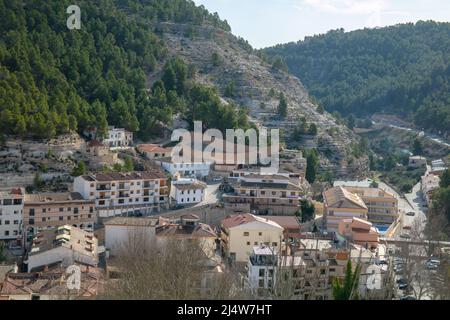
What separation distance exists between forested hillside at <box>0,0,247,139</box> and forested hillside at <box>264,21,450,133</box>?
78.2 ft

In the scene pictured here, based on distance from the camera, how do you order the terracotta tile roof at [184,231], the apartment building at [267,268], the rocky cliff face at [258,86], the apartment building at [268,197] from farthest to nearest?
the rocky cliff face at [258,86] → the apartment building at [268,197] → the terracotta tile roof at [184,231] → the apartment building at [267,268]

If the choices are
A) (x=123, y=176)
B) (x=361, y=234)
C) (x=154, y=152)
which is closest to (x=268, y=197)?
(x=361, y=234)

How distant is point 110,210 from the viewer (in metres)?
27.1

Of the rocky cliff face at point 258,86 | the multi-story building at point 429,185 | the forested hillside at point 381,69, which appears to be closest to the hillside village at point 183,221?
the multi-story building at point 429,185

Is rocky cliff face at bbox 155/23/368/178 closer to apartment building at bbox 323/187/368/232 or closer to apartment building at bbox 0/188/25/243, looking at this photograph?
apartment building at bbox 323/187/368/232

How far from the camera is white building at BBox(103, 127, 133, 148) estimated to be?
34109mm

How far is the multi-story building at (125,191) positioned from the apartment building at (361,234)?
818cm

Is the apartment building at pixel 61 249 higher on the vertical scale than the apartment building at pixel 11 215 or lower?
lower

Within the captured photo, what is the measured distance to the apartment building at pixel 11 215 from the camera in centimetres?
2419

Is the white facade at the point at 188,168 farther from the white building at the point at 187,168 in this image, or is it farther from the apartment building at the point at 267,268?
the apartment building at the point at 267,268

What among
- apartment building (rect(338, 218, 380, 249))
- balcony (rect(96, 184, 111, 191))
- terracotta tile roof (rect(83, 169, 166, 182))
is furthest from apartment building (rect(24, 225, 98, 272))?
apartment building (rect(338, 218, 380, 249))

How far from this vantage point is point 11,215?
24.3 metres
